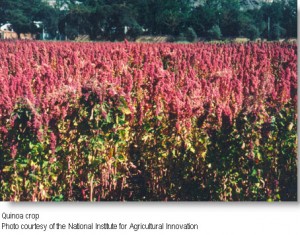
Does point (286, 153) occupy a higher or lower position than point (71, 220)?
higher

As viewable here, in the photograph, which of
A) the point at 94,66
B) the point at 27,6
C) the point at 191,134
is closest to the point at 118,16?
the point at 27,6

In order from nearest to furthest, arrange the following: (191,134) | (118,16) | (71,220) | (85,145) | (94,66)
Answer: (71,220), (85,145), (191,134), (94,66), (118,16)

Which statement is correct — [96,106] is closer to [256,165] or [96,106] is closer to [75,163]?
[75,163]

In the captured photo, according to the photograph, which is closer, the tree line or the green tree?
the green tree

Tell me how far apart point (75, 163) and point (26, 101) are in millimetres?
923

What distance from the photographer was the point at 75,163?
16.8 feet

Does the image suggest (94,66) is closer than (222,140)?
No

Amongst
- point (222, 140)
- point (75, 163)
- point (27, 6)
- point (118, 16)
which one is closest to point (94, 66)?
point (75, 163)

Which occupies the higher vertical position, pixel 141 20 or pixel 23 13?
pixel 141 20

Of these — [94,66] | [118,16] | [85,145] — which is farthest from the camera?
[118,16]

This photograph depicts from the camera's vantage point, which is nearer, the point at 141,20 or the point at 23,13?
the point at 23,13

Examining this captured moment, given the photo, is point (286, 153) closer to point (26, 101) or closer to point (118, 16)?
point (26, 101)

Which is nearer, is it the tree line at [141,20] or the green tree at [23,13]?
the green tree at [23,13]

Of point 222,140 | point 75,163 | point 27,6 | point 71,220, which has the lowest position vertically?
point 71,220
